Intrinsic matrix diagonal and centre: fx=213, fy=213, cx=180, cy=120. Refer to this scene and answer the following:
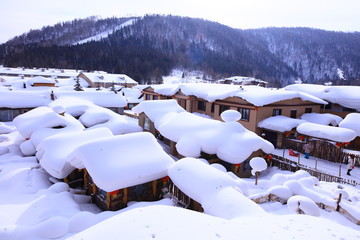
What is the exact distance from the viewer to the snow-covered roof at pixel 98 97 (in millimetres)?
28703

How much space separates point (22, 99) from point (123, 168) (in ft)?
78.0

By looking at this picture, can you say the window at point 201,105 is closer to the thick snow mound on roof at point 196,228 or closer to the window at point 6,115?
the thick snow mound on roof at point 196,228

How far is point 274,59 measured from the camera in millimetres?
163375

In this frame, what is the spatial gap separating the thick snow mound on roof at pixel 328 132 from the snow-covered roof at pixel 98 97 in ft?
76.0

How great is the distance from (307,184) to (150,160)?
358 inches

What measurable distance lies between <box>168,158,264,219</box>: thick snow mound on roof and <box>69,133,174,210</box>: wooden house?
1.25 metres

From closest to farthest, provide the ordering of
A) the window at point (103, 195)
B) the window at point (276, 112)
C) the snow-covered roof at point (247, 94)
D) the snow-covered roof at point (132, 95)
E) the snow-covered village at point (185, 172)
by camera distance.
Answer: the snow-covered village at point (185, 172), the window at point (103, 195), the snow-covered roof at point (247, 94), the window at point (276, 112), the snow-covered roof at point (132, 95)

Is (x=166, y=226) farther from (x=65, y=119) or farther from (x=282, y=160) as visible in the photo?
(x=65, y=119)

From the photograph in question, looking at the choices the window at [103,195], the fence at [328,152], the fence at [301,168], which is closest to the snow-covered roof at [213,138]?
the fence at [301,168]

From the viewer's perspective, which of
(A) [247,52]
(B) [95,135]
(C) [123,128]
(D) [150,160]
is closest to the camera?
(D) [150,160]

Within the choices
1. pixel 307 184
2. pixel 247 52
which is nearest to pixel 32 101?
pixel 307 184

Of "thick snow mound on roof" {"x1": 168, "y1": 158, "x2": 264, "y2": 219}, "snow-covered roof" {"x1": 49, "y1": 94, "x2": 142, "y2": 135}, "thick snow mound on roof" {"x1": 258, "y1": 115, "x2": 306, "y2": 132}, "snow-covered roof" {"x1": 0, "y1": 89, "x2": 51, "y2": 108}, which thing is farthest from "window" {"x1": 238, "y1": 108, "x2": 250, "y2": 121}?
"snow-covered roof" {"x1": 0, "y1": 89, "x2": 51, "y2": 108}

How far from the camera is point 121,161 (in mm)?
10695

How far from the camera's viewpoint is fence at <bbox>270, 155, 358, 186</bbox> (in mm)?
14070
